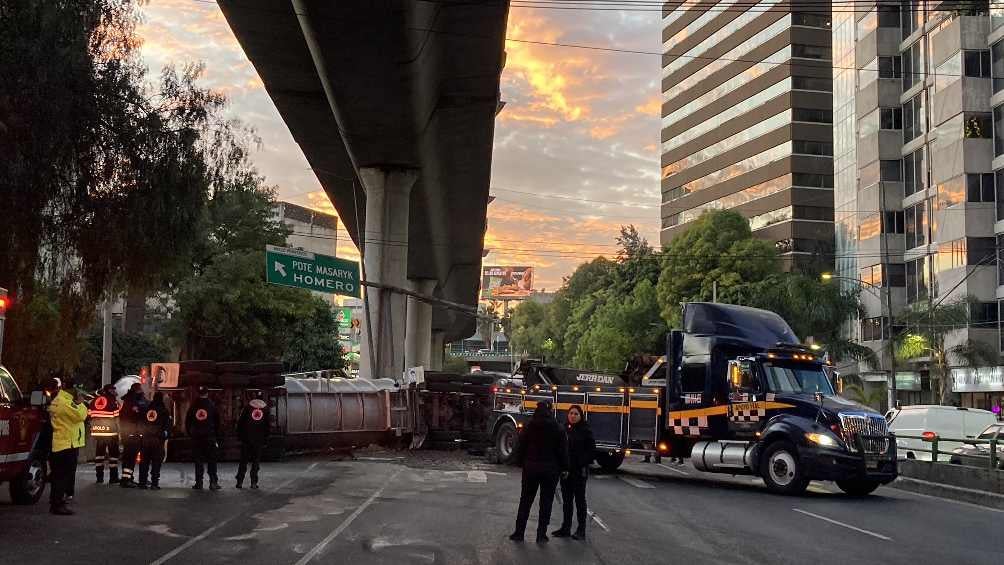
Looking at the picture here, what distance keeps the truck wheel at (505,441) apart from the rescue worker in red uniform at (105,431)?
935cm

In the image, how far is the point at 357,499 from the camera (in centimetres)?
1675

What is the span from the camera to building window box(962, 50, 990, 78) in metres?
53.9

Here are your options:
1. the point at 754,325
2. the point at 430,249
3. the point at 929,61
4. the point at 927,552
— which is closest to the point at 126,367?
the point at 430,249

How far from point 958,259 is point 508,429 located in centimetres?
3813

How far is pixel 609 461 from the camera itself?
24.8 meters

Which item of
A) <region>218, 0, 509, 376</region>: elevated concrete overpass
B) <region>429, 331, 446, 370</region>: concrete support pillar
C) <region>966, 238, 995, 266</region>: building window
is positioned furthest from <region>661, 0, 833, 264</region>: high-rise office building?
<region>218, 0, 509, 376</region>: elevated concrete overpass

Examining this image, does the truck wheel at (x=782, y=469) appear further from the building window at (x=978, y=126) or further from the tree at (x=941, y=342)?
the building window at (x=978, y=126)

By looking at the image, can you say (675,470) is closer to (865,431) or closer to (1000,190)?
(865,431)

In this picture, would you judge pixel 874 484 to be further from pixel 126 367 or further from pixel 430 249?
pixel 126 367

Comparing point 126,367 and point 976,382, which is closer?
point 976,382

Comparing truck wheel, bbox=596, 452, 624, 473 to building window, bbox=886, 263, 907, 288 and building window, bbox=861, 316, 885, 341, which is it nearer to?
building window, bbox=886, 263, 907, 288

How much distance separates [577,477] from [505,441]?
1267cm

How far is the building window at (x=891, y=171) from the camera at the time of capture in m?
62.8

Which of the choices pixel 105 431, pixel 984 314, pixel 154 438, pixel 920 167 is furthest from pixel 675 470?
pixel 920 167
